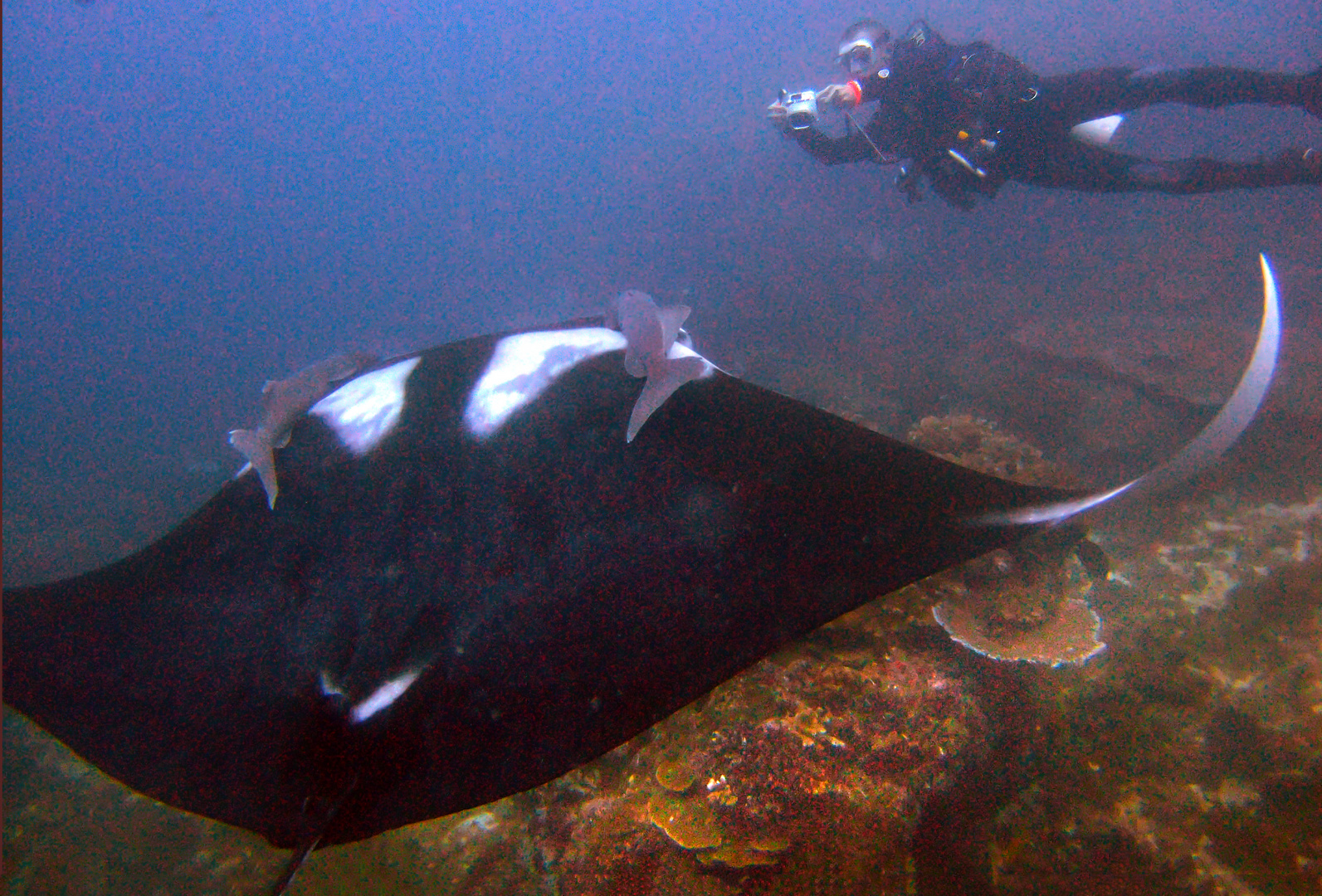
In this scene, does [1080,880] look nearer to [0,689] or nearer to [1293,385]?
[0,689]

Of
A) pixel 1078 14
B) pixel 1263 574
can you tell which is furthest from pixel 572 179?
pixel 1263 574

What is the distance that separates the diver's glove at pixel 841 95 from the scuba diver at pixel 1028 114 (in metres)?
0.01

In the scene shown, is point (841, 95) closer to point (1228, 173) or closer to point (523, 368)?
point (1228, 173)

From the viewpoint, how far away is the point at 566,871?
6.94ft

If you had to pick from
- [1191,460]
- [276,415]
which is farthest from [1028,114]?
[276,415]

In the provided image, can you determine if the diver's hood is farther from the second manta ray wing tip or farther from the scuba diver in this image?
the second manta ray wing tip

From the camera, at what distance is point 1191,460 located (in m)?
1.24

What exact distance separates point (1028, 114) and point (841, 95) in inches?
79.6

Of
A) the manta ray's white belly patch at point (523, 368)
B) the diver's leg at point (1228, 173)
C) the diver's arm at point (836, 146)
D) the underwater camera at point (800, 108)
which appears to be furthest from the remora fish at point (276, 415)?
the diver's leg at point (1228, 173)

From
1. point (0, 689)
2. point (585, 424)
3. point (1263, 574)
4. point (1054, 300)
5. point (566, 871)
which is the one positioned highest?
point (585, 424)

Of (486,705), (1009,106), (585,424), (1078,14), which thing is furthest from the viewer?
(1078,14)

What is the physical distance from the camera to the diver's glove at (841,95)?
6207 mm

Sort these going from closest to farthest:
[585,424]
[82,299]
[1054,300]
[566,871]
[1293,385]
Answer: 1. [585,424]
2. [566,871]
3. [1293,385]
4. [1054,300]
5. [82,299]

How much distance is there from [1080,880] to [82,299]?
10715 cm
